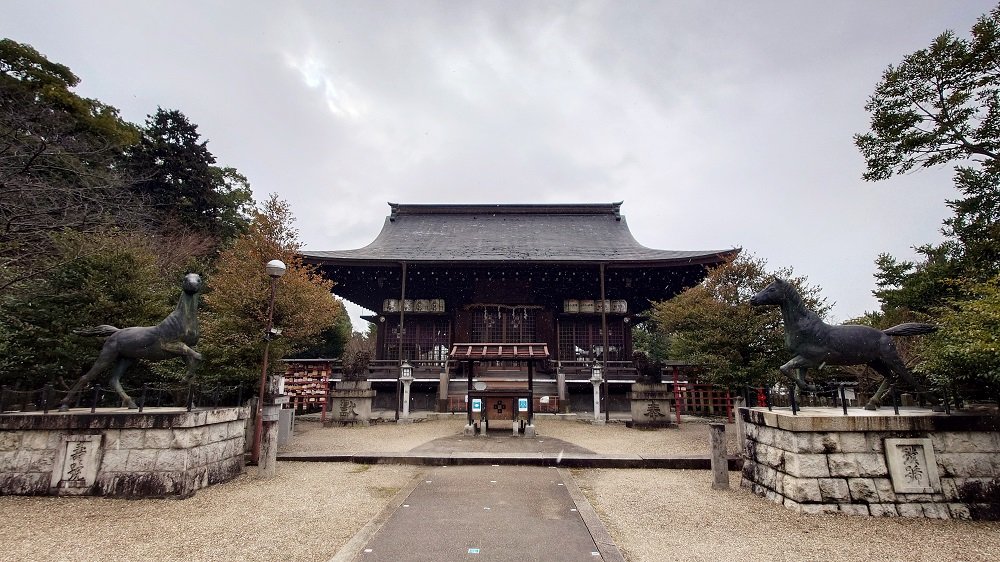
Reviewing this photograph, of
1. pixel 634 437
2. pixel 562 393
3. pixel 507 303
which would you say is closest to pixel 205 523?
pixel 634 437

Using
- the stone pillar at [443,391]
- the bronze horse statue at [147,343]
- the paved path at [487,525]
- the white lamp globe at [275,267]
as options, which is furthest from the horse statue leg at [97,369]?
the stone pillar at [443,391]

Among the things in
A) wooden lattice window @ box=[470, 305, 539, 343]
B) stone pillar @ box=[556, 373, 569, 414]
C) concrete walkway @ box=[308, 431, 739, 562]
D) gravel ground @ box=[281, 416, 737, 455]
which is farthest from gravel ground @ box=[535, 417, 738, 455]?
wooden lattice window @ box=[470, 305, 539, 343]

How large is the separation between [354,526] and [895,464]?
6.63 m

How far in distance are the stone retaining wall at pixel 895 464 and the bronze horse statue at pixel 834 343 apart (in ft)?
2.69

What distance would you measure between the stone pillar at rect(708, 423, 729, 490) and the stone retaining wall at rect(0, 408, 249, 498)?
7.78 meters

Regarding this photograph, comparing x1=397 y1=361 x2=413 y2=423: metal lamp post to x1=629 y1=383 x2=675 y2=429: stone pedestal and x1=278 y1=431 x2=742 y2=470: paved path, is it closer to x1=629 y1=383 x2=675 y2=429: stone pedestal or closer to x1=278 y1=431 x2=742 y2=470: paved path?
x1=278 y1=431 x2=742 y2=470: paved path

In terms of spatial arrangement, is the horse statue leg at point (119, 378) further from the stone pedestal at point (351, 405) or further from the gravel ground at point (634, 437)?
the gravel ground at point (634, 437)

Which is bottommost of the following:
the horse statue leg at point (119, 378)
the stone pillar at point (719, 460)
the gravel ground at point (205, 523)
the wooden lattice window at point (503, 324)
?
the gravel ground at point (205, 523)

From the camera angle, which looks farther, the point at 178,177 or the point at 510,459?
the point at 178,177

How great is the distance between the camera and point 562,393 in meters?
16.0

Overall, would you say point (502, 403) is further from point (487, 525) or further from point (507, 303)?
point (507, 303)

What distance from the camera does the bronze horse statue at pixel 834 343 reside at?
5.86 m

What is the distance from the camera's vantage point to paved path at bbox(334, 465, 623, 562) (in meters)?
4.02

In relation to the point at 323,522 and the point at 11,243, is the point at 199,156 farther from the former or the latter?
the point at 323,522
